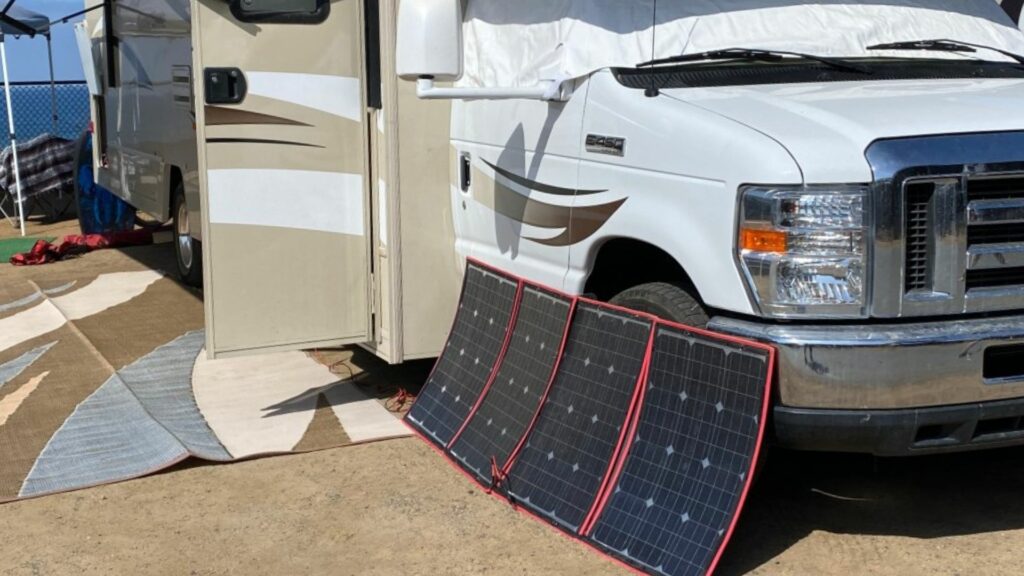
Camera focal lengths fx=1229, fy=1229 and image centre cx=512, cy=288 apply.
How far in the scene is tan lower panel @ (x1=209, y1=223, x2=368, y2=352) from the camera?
19.8ft

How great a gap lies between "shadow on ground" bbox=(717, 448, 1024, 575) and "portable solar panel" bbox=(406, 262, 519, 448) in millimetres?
1348

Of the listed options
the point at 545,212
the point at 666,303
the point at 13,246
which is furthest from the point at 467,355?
the point at 13,246

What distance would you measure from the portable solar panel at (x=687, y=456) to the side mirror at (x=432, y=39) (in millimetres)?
1441

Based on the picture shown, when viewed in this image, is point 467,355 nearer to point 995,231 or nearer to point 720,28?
point 720,28

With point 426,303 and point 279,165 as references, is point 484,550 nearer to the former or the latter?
point 426,303

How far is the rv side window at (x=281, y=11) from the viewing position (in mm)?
5883

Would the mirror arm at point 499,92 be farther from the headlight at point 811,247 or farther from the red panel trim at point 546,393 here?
the headlight at point 811,247

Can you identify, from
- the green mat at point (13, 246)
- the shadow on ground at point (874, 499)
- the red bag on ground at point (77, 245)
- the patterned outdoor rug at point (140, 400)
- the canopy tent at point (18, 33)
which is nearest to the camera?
the shadow on ground at point (874, 499)

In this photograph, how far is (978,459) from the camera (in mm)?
5523

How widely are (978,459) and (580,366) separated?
1.94 metres

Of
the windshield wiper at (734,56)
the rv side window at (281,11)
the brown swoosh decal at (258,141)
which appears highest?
the rv side window at (281,11)

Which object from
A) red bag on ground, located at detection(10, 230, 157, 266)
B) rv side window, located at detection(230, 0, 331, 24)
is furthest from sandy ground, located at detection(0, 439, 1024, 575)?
red bag on ground, located at detection(10, 230, 157, 266)

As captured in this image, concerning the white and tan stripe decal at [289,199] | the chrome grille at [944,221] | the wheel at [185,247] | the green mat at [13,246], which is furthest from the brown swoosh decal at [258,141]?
the green mat at [13,246]

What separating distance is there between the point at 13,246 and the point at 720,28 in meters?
9.63
